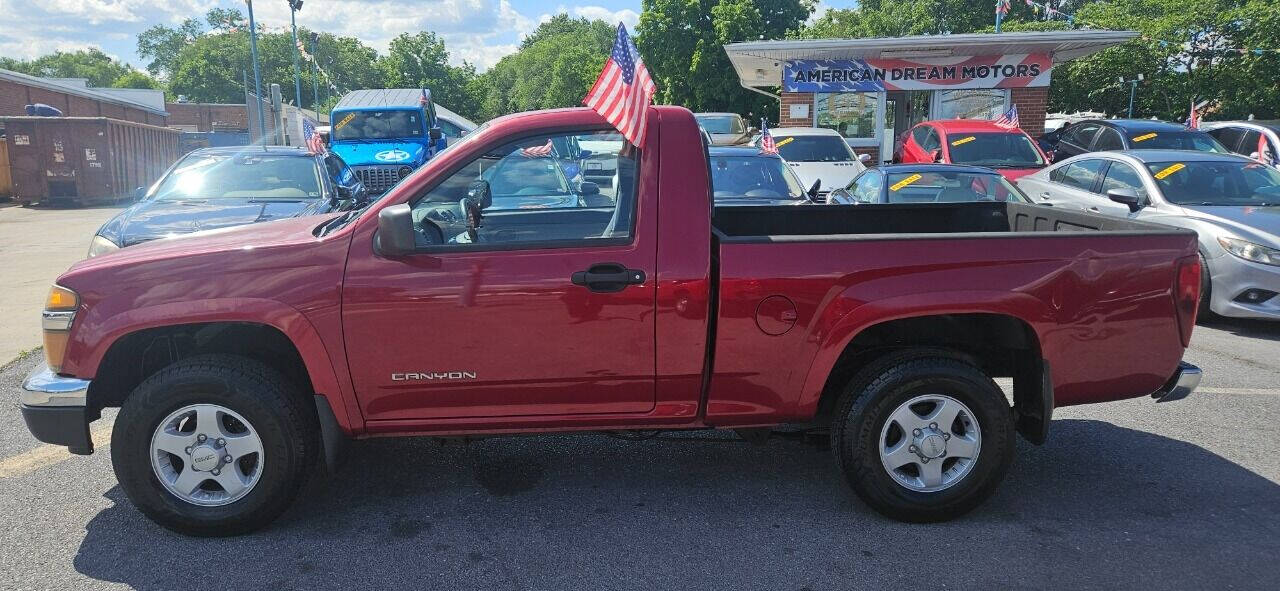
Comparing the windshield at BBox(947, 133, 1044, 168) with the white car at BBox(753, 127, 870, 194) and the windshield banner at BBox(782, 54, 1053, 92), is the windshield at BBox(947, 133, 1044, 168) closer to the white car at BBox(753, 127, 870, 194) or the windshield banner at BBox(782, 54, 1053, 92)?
the white car at BBox(753, 127, 870, 194)

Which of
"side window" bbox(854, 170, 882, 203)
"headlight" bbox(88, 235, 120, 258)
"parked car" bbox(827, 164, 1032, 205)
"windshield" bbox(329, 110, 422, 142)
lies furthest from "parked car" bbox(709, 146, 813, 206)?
"windshield" bbox(329, 110, 422, 142)

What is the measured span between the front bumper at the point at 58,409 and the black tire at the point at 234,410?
186 millimetres

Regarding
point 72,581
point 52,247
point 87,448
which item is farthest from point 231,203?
point 52,247

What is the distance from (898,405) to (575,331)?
4.60 feet

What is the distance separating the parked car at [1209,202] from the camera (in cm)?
692

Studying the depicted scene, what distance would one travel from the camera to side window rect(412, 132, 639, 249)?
3.56 metres

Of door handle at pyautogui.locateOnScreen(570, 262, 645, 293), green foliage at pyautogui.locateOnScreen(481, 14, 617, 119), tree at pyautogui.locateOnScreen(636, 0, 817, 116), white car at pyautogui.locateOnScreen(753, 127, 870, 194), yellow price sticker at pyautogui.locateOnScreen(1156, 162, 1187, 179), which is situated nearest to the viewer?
door handle at pyautogui.locateOnScreen(570, 262, 645, 293)

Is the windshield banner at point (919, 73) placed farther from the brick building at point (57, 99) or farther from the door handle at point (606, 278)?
the brick building at point (57, 99)

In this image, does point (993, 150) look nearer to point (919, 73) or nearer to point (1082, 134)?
point (1082, 134)

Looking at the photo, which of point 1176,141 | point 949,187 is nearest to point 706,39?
point 1176,141

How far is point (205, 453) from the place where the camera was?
3547 millimetres

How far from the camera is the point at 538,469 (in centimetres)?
434

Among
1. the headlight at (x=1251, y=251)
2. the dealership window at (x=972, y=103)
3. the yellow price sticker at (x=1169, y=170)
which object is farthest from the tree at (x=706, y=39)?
the headlight at (x=1251, y=251)

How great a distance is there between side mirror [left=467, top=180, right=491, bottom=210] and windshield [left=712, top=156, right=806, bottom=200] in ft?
17.2
